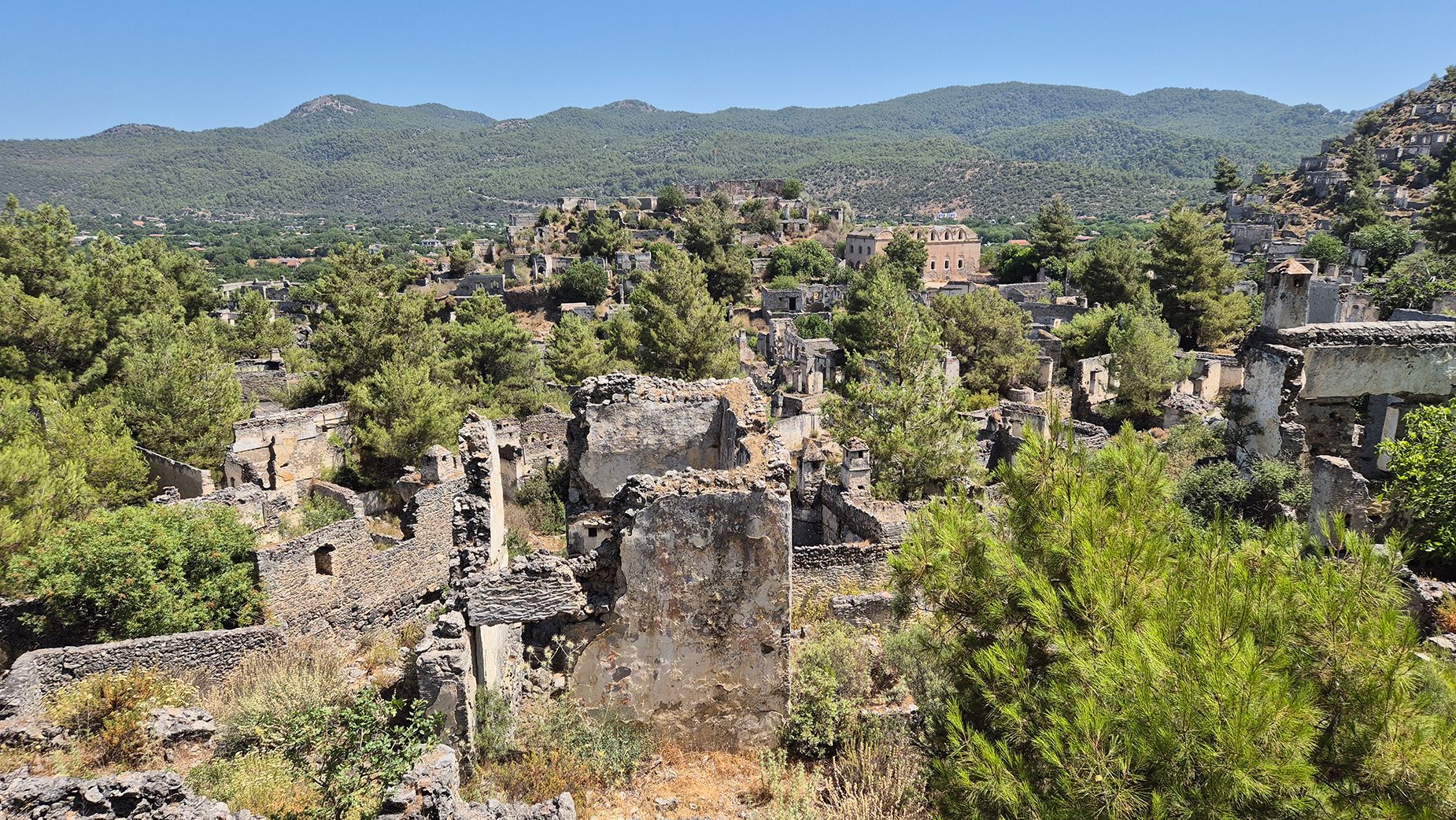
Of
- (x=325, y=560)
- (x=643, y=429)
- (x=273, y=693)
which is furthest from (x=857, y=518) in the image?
(x=273, y=693)

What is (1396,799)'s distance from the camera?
3787 millimetres

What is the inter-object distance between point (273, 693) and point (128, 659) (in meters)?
2.45

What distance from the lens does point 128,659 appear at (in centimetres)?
930

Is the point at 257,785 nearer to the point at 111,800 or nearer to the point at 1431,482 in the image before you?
the point at 111,800

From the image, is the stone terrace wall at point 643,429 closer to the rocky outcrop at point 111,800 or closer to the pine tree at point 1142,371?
the rocky outcrop at point 111,800

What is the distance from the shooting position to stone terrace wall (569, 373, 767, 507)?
34.7ft

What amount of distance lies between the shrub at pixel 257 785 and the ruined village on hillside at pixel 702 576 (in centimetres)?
3

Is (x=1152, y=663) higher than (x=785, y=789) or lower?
higher

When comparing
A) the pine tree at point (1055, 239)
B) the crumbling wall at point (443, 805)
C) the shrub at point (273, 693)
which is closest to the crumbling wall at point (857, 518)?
the crumbling wall at point (443, 805)

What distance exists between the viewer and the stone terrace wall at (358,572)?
37.3 feet

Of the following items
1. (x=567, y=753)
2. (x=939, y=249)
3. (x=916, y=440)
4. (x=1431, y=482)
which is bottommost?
(x=567, y=753)

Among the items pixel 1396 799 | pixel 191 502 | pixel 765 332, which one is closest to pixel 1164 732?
pixel 1396 799

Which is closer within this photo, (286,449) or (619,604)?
(619,604)

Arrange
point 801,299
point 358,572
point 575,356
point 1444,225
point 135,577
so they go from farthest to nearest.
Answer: point 801,299 < point 1444,225 < point 575,356 < point 358,572 < point 135,577
